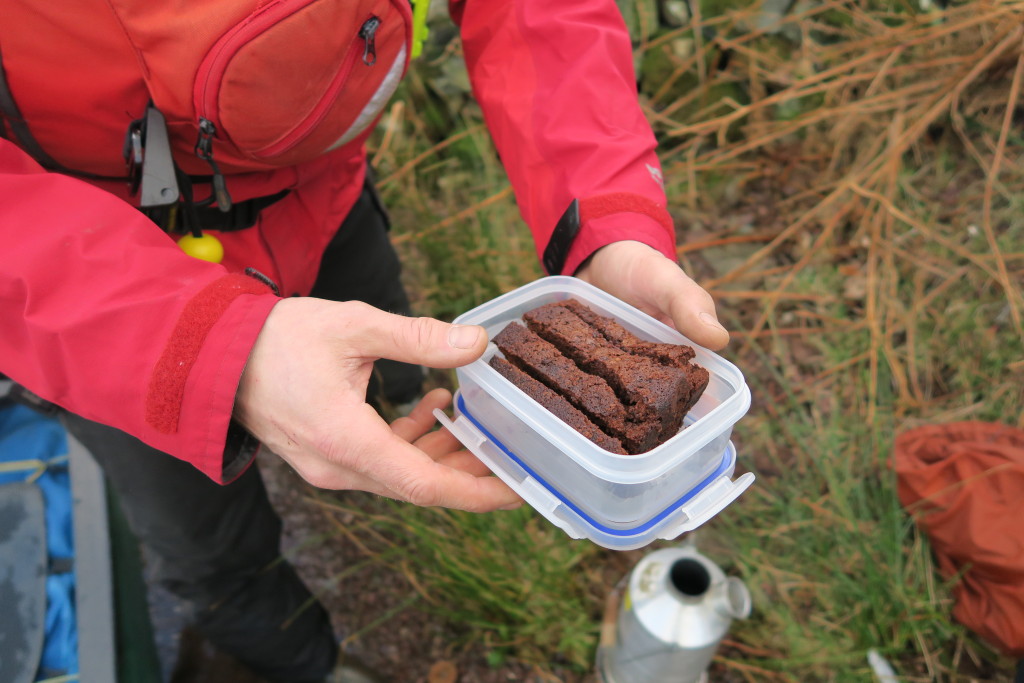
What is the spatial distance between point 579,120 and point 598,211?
0.23 metres

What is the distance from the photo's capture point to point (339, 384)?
1131mm

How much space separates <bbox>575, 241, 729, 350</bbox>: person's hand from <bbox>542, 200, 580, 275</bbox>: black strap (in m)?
0.06

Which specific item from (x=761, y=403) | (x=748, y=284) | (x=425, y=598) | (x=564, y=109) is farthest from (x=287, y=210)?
(x=748, y=284)

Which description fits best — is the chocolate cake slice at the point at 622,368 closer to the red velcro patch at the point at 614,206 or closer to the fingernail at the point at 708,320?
the fingernail at the point at 708,320

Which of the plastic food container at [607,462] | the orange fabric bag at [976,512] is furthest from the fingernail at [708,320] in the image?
the orange fabric bag at [976,512]

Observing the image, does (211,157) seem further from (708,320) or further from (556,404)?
(708,320)

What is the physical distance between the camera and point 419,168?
3336 mm

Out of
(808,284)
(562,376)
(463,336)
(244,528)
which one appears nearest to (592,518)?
(562,376)

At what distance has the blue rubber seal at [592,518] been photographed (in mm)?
1281

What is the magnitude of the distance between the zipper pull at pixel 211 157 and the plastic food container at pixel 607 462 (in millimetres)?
576

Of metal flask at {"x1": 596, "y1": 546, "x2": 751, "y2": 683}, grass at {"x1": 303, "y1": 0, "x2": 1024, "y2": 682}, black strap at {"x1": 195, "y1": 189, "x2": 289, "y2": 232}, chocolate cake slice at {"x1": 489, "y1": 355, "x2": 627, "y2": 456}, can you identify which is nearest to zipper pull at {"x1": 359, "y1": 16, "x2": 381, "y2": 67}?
black strap at {"x1": 195, "y1": 189, "x2": 289, "y2": 232}

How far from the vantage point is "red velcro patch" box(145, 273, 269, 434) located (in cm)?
108

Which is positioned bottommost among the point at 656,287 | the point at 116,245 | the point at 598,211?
the point at 656,287

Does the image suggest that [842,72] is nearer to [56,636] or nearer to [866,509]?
[866,509]
